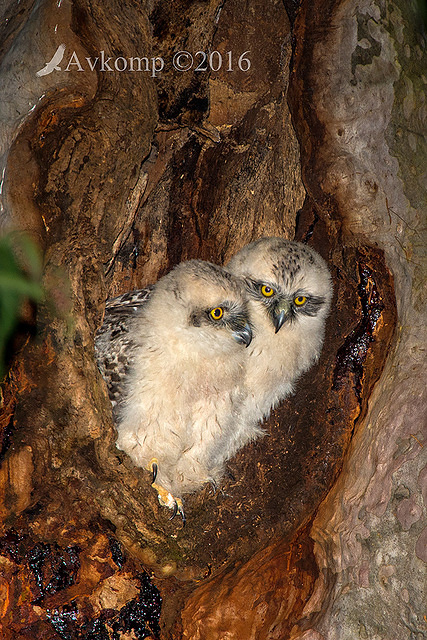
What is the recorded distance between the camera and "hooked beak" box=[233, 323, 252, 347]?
12.0 ft

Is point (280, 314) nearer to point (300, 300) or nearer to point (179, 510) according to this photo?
point (300, 300)

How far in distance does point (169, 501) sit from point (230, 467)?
862 mm

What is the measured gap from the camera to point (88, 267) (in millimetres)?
3201

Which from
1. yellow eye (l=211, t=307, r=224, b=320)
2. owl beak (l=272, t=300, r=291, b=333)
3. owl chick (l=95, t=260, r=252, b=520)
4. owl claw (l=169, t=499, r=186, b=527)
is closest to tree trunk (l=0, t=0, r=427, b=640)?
owl claw (l=169, t=499, r=186, b=527)

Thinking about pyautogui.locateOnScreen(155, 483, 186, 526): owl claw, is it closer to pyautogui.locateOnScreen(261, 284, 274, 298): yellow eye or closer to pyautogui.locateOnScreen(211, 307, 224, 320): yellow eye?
pyautogui.locateOnScreen(211, 307, 224, 320): yellow eye

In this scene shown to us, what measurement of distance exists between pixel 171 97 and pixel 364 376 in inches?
91.0

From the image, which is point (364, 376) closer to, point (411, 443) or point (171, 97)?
point (411, 443)

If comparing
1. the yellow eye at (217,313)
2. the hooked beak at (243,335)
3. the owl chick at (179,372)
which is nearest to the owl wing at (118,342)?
Answer: the owl chick at (179,372)

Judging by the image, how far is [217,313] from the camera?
3602mm

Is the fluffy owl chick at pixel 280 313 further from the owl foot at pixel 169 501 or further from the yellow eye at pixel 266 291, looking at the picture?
the owl foot at pixel 169 501

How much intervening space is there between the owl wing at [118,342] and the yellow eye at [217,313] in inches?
22.0

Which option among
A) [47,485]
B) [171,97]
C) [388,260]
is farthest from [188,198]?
[47,485]

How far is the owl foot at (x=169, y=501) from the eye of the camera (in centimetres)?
341

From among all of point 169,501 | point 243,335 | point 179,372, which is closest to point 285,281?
point 243,335
